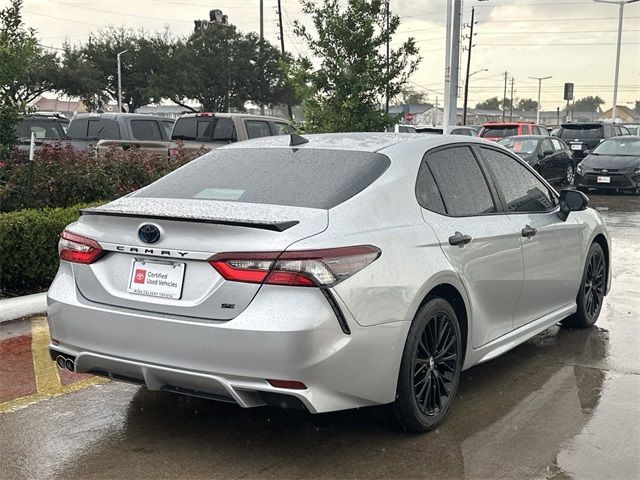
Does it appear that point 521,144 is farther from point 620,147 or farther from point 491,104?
point 491,104

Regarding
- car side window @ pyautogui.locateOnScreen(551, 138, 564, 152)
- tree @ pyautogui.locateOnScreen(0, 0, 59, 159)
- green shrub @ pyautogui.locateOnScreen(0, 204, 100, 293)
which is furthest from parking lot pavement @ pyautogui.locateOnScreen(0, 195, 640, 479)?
car side window @ pyautogui.locateOnScreen(551, 138, 564, 152)

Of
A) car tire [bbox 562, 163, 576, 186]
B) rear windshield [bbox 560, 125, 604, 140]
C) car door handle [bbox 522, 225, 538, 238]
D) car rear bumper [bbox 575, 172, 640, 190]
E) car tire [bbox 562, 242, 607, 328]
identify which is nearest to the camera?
car door handle [bbox 522, 225, 538, 238]

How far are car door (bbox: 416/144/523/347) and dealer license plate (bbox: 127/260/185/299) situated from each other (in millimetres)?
1447

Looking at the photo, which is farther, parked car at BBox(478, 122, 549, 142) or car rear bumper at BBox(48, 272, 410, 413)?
parked car at BBox(478, 122, 549, 142)

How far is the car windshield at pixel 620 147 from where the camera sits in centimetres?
1892

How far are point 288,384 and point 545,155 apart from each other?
56.6ft

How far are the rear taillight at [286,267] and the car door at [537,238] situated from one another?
6.42 feet

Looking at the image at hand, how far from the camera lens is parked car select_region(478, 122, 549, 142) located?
24139 millimetres

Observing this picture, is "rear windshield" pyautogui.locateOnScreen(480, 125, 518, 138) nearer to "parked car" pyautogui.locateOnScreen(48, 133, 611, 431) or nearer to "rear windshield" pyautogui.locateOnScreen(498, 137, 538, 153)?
"rear windshield" pyautogui.locateOnScreen(498, 137, 538, 153)

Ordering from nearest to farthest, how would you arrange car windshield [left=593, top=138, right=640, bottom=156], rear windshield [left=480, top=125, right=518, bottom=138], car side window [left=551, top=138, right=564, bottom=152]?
car windshield [left=593, top=138, right=640, bottom=156]
car side window [left=551, top=138, right=564, bottom=152]
rear windshield [left=480, top=125, right=518, bottom=138]

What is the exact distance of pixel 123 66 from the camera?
52.8 meters

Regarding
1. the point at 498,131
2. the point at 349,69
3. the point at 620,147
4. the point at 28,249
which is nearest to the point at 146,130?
the point at 349,69

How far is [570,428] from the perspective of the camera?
4.30m

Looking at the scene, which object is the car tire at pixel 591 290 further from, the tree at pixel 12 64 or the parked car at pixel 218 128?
the parked car at pixel 218 128
